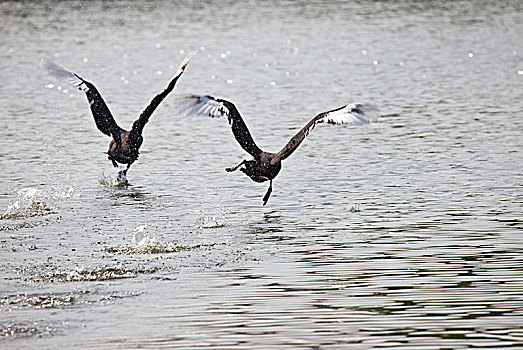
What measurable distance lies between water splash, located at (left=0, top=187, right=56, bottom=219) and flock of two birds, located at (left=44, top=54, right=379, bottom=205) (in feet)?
5.88

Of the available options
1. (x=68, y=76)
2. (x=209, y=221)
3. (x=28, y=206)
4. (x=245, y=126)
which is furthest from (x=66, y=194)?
(x=245, y=126)

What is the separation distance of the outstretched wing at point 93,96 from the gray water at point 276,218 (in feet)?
2.79

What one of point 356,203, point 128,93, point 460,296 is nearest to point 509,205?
point 356,203

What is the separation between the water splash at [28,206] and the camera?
44.0 ft

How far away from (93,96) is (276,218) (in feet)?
12.9

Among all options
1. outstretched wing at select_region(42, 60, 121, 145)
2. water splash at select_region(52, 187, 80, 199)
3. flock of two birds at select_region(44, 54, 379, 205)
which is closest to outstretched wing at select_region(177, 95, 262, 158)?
flock of two birds at select_region(44, 54, 379, 205)

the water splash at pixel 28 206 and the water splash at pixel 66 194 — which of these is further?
the water splash at pixel 66 194

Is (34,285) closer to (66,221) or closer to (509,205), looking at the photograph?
(66,221)

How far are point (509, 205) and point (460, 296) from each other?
14.5 feet

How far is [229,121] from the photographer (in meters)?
13.3

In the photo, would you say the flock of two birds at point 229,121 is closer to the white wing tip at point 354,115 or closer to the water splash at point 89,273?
the white wing tip at point 354,115

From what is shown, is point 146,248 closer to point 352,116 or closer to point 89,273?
point 89,273

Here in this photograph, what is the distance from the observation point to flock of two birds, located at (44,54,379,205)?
1239 centimetres

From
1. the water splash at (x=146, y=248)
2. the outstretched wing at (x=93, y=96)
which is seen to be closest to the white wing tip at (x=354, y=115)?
the water splash at (x=146, y=248)
